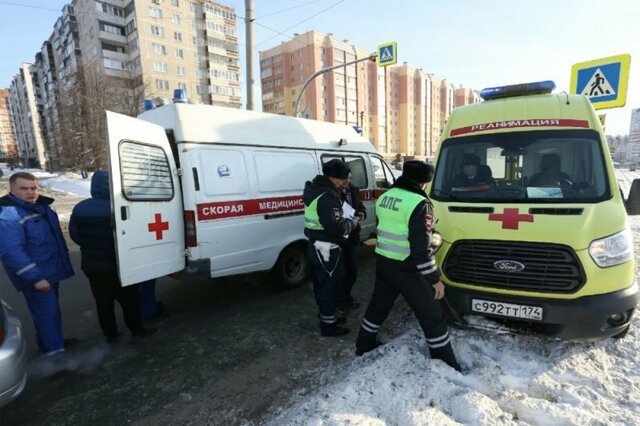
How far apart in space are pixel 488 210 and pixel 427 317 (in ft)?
3.64

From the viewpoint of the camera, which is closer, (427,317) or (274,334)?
(427,317)

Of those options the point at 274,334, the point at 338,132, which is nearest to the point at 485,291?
the point at 274,334

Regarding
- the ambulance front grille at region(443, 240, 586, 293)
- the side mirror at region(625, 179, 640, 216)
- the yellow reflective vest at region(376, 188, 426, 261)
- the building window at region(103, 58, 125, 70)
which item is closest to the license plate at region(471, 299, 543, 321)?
the ambulance front grille at region(443, 240, 586, 293)

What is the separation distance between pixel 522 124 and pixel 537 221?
124 centimetres

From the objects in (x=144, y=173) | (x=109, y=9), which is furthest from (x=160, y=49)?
(x=144, y=173)

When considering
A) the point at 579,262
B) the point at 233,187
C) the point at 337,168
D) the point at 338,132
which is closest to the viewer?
the point at 579,262

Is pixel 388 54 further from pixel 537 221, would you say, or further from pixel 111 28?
pixel 111 28

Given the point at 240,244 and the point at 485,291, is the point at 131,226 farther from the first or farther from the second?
the point at 485,291

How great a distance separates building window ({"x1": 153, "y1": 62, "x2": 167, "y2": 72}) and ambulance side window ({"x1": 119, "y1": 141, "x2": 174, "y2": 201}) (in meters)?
52.2

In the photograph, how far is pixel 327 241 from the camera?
145 inches

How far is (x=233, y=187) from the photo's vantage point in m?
4.37

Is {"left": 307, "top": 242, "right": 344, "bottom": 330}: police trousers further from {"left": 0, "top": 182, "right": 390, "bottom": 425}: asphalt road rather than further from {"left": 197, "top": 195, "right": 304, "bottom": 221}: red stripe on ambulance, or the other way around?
{"left": 197, "top": 195, "right": 304, "bottom": 221}: red stripe on ambulance

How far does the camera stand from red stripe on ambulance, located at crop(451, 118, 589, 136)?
11.5 feet

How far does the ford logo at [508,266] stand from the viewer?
2873mm
